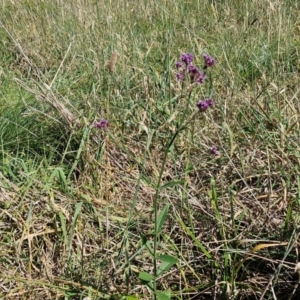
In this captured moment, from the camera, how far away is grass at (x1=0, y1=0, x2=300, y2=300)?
60.4 inches

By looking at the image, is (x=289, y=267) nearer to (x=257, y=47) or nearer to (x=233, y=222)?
(x=233, y=222)

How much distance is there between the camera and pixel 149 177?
1.97 m

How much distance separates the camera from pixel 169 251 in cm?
161

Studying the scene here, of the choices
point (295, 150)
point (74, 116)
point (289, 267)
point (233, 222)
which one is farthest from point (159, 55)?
point (289, 267)

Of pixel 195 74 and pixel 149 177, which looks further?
pixel 149 177

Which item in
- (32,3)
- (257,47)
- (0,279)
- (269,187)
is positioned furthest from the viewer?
(32,3)

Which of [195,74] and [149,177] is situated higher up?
[195,74]

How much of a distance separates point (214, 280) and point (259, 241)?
0.61 feet

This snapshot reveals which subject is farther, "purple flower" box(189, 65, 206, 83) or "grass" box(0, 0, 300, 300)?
"grass" box(0, 0, 300, 300)

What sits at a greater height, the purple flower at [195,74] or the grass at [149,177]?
the purple flower at [195,74]

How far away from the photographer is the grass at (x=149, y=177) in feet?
5.03

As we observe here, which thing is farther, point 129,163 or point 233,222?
point 129,163

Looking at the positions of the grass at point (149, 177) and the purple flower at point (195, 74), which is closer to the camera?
the purple flower at point (195, 74)

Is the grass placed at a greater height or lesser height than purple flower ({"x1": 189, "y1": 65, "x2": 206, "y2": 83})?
lesser
